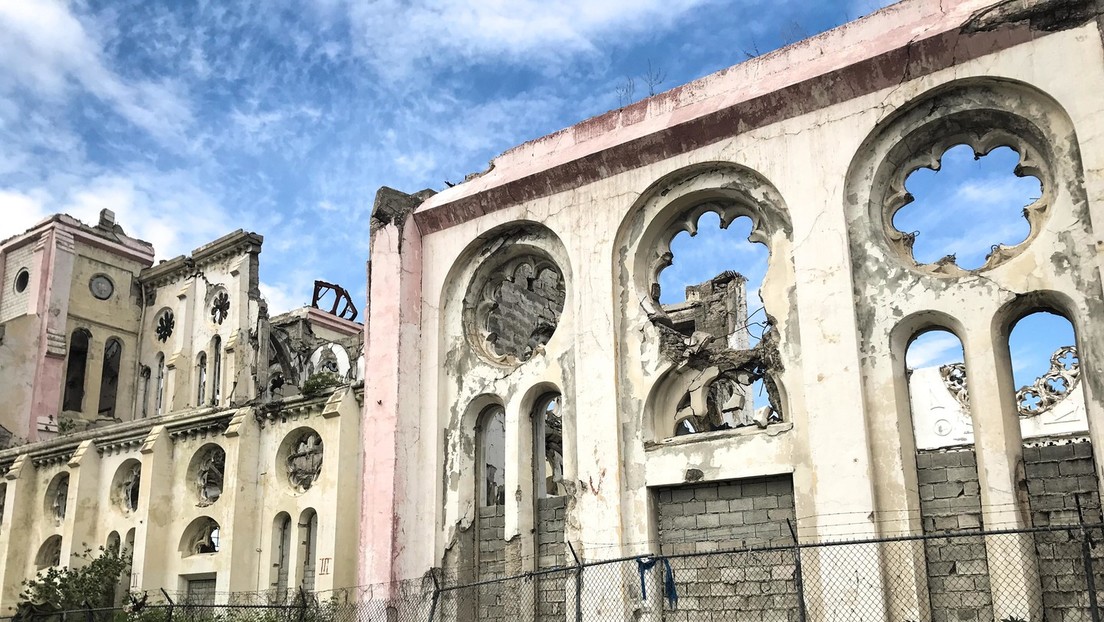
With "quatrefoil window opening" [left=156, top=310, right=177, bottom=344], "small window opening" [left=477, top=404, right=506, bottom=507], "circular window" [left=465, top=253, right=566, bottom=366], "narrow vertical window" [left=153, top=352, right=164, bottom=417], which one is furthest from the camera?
"narrow vertical window" [left=153, top=352, right=164, bottom=417]

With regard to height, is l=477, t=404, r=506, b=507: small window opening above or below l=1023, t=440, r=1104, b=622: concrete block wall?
above

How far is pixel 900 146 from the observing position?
40.9 feet

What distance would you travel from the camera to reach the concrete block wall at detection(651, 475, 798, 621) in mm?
12438

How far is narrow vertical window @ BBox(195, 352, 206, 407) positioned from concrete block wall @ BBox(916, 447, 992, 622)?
78.7ft

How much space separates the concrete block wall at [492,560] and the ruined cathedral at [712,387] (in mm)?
39

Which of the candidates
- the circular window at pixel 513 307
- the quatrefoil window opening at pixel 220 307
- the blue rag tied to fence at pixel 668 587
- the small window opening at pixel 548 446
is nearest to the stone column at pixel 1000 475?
the blue rag tied to fence at pixel 668 587

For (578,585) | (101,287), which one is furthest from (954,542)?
(101,287)

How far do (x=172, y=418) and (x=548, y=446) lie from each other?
7.57 metres

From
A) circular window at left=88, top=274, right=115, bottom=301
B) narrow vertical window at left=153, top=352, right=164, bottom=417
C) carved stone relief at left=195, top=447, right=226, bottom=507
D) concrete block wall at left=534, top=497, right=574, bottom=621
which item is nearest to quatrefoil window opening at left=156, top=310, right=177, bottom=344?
narrow vertical window at left=153, top=352, right=164, bottom=417

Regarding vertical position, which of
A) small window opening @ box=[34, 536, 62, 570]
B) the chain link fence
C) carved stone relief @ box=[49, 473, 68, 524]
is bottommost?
the chain link fence

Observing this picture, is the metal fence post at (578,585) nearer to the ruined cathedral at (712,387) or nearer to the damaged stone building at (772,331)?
the ruined cathedral at (712,387)

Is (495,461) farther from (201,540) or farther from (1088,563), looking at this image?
(1088,563)

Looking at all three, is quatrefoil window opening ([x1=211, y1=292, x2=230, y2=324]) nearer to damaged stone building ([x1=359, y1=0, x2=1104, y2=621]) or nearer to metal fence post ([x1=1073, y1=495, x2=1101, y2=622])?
damaged stone building ([x1=359, y1=0, x2=1104, y2=621])

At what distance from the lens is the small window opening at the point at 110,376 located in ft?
109
